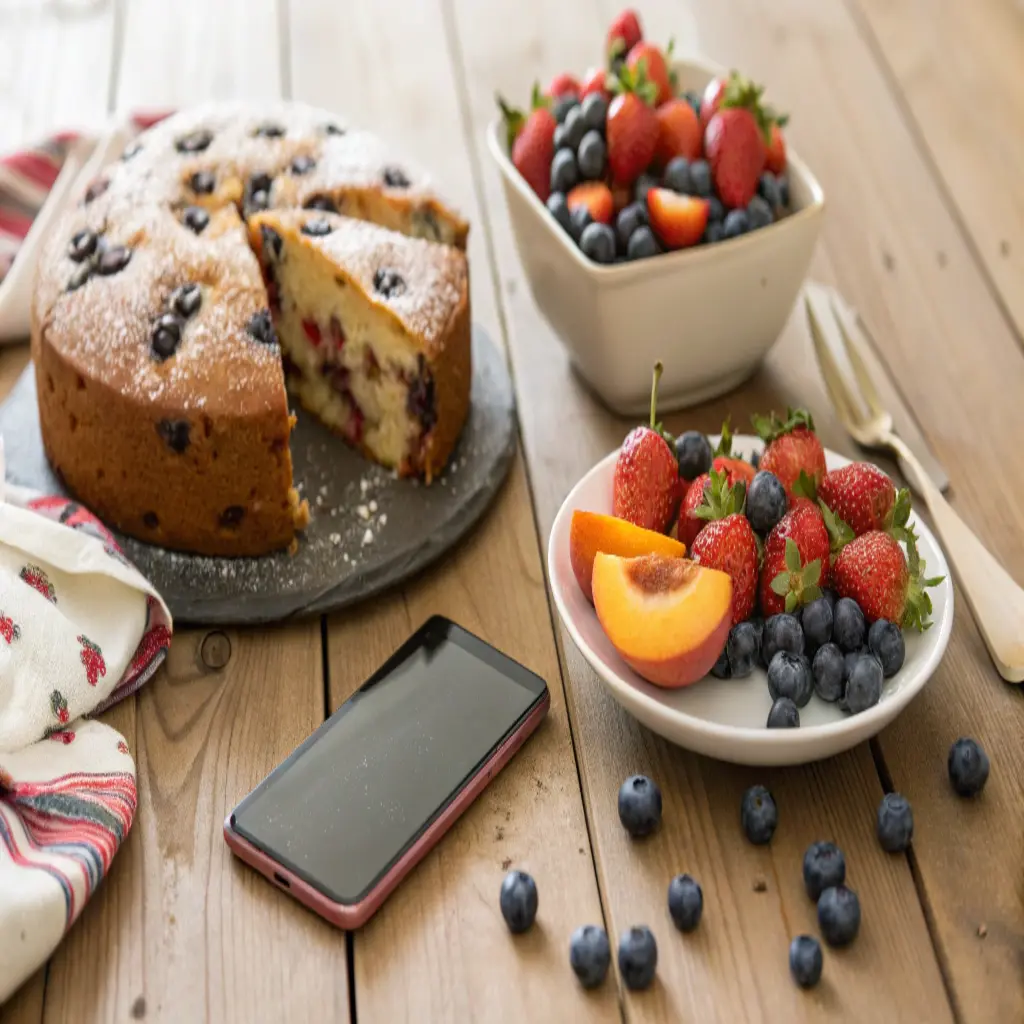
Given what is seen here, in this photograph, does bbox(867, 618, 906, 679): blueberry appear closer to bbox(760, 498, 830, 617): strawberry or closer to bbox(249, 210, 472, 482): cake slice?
bbox(760, 498, 830, 617): strawberry

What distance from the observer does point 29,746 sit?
1.29 meters

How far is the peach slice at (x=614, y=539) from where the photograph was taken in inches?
52.0

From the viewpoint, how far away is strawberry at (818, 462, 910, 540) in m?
1.34

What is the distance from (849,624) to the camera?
127cm

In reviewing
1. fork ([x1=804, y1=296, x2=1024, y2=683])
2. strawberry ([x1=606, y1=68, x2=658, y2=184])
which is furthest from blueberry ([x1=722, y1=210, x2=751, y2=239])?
fork ([x1=804, y1=296, x2=1024, y2=683])

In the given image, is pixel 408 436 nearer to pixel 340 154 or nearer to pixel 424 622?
pixel 424 622

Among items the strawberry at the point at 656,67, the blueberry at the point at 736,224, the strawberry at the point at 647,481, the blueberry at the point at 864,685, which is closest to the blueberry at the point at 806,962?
the blueberry at the point at 864,685

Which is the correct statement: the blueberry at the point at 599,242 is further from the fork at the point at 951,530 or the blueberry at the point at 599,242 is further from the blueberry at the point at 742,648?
the blueberry at the point at 742,648

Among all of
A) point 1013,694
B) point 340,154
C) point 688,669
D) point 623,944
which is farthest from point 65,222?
point 1013,694

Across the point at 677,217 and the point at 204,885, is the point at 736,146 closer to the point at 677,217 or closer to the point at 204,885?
the point at 677,217

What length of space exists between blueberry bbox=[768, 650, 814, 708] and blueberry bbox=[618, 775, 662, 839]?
153 mm

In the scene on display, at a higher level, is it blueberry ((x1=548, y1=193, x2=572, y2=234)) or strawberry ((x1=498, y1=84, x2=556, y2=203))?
strawberry ((x1=498, y1=84, x2=556, y2=203))

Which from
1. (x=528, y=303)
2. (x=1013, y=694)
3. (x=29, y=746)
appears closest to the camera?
(x=29, y=746)

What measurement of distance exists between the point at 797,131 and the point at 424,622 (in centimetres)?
122
